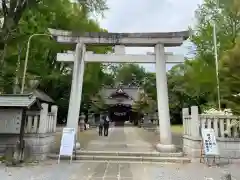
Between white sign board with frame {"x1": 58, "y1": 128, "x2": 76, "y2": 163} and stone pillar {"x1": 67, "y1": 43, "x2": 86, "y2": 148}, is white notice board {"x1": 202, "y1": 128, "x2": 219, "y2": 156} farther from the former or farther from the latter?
stone pillar {"x1": 67, "y1": 43, "x2": 86, "y2": 148}

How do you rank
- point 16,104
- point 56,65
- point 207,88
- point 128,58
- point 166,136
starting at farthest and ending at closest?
point 56,65, point 207,88, point 128,58, point 166,136, point 16,104

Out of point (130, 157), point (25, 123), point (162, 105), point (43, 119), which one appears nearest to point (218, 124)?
point (162, 105)

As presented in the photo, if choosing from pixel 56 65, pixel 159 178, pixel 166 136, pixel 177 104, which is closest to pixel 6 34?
pixel 166 136

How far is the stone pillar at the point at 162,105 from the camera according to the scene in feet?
33.6

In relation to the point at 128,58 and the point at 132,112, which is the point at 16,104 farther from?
the point at 132,112

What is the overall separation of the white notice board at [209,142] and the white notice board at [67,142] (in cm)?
487

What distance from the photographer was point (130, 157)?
9.52m

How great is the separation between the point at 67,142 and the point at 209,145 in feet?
17.1

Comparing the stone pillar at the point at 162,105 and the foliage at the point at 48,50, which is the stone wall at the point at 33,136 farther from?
the foliage at the point at 48,50

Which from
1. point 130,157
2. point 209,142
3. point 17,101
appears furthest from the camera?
point 130,157

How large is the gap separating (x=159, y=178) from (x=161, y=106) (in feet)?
13.9

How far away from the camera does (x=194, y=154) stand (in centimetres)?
925

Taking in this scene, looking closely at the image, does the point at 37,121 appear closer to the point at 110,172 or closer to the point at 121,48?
the point at 110,172

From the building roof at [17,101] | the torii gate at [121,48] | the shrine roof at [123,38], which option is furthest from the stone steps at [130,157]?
the shrine roof at [123,38]
